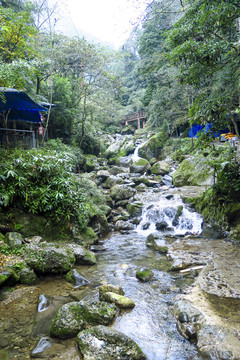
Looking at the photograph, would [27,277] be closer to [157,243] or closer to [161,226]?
[157,243]

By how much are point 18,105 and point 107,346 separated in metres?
8.40

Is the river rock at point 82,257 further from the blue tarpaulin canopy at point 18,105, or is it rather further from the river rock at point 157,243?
the blue tarpaulin canopy at point 18,105

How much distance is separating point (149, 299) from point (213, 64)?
216 inches

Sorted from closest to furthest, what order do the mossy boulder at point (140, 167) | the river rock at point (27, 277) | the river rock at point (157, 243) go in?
the river rock at point (27, 277), the river rock at point (157, 243), the mossy boulder at point (140, 167)

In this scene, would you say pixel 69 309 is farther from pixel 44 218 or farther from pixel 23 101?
pixel 23 101

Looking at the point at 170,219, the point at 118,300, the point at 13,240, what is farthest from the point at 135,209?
the point at 118,300

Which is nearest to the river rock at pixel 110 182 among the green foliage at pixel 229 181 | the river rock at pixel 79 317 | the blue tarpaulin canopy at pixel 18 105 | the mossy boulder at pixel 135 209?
the mossy boulder at pixel 135 209

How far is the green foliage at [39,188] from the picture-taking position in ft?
18.9

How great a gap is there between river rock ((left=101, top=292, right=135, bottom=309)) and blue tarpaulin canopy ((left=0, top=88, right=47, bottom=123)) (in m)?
6.00

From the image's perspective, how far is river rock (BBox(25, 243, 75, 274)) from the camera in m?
4.60

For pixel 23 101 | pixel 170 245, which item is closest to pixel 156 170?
pixel 170 245

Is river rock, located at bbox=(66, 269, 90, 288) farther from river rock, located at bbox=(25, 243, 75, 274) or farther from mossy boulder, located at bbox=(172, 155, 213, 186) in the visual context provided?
mossy boulder, located at bbox=(172, 155, 213, 186)

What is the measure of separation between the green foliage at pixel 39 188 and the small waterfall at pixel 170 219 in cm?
361

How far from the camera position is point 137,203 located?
436 inches
